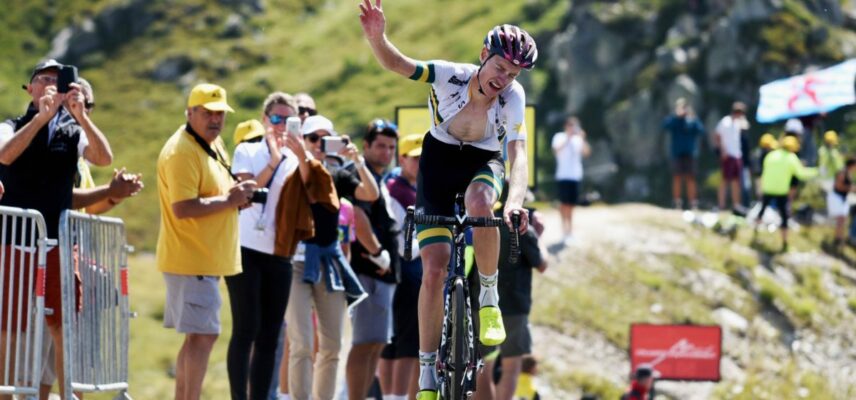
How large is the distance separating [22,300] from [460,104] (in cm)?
303

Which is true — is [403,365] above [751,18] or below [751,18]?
below

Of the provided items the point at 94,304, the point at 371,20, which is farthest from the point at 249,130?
the point at 371,20

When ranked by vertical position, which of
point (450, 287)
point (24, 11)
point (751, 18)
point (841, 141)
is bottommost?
point (450, 287)

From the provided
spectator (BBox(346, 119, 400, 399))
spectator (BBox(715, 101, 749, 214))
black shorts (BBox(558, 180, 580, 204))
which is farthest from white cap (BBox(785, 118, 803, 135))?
spectator (BBox(346, 119, 400, 399))

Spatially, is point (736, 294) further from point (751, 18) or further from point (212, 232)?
point (751, 18)

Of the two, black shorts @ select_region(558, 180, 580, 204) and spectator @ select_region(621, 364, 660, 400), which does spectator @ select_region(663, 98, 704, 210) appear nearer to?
black shorts @ select_region(558, 180, 580, 204)

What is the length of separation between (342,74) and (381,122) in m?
55.1

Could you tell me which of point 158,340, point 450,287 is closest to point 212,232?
point 450,287

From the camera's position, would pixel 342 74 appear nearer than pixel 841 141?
No

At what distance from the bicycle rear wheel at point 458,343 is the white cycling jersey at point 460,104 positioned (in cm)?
95

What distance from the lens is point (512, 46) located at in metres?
8.50

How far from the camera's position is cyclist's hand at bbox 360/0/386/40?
8367 millimetres

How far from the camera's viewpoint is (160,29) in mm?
73250

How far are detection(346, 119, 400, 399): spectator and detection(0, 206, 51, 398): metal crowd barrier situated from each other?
9.73ft
